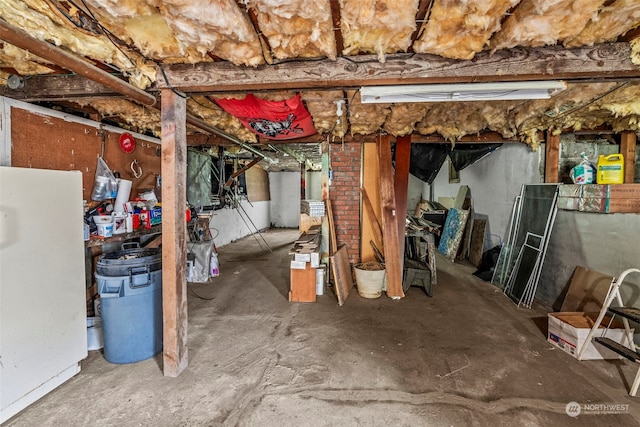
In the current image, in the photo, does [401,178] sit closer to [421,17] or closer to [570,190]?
[570,190]

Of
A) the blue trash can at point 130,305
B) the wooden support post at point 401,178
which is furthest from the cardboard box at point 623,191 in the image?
the blue trash can at point 130,305

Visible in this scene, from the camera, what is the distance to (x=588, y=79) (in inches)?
72.1

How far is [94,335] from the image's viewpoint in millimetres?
2467

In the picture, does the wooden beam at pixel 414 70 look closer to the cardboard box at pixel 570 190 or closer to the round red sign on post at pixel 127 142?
the cardboard box at pixel 570 190

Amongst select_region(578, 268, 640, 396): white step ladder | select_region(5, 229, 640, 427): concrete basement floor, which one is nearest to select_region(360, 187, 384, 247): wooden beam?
select_region(5, 229, 640, 427): concrete basement floor

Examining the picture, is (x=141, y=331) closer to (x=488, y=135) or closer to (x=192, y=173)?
(x=192, y=173)

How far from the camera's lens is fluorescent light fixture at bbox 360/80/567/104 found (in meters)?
1.88

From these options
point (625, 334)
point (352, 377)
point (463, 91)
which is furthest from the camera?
point (625, 334)

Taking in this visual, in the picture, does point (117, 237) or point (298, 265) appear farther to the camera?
point (298, 265)

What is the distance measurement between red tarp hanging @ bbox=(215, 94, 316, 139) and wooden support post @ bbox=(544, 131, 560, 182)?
3005 mm

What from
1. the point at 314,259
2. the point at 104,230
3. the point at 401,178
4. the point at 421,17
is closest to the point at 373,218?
the point at 401,178

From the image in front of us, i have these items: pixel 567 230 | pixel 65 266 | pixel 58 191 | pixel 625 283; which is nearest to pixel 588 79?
pixel 625 283

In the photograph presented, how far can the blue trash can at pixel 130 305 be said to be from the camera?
Result: 7.13ft

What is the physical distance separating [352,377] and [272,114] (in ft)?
7.62
